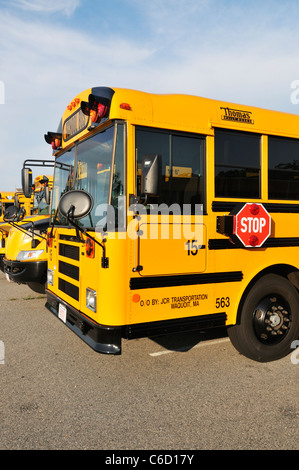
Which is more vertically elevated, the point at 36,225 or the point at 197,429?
the point at 36,225

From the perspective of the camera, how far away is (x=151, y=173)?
301 centimetres

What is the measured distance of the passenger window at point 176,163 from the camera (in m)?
3.28

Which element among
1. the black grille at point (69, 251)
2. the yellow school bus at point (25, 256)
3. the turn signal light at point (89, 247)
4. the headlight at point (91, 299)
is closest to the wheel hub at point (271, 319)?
the headlight at point (91, 299)

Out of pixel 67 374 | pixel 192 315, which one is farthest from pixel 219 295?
pixel 67 374

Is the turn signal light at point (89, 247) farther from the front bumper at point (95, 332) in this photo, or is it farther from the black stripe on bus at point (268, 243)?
the black stripe on bus at point (268, 243)

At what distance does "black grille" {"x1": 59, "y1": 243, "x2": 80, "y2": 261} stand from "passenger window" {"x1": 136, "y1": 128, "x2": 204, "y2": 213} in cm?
103

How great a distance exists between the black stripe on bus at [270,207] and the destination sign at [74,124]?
1507 mm

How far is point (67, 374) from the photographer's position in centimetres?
375

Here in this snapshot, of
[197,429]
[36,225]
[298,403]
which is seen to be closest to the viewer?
Result: [197,429]

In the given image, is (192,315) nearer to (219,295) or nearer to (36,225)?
(219,295)

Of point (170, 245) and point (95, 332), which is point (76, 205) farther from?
point (95, 332)

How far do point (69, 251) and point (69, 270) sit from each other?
0.20m

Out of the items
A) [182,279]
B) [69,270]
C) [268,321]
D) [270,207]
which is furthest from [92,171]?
[268,321]
